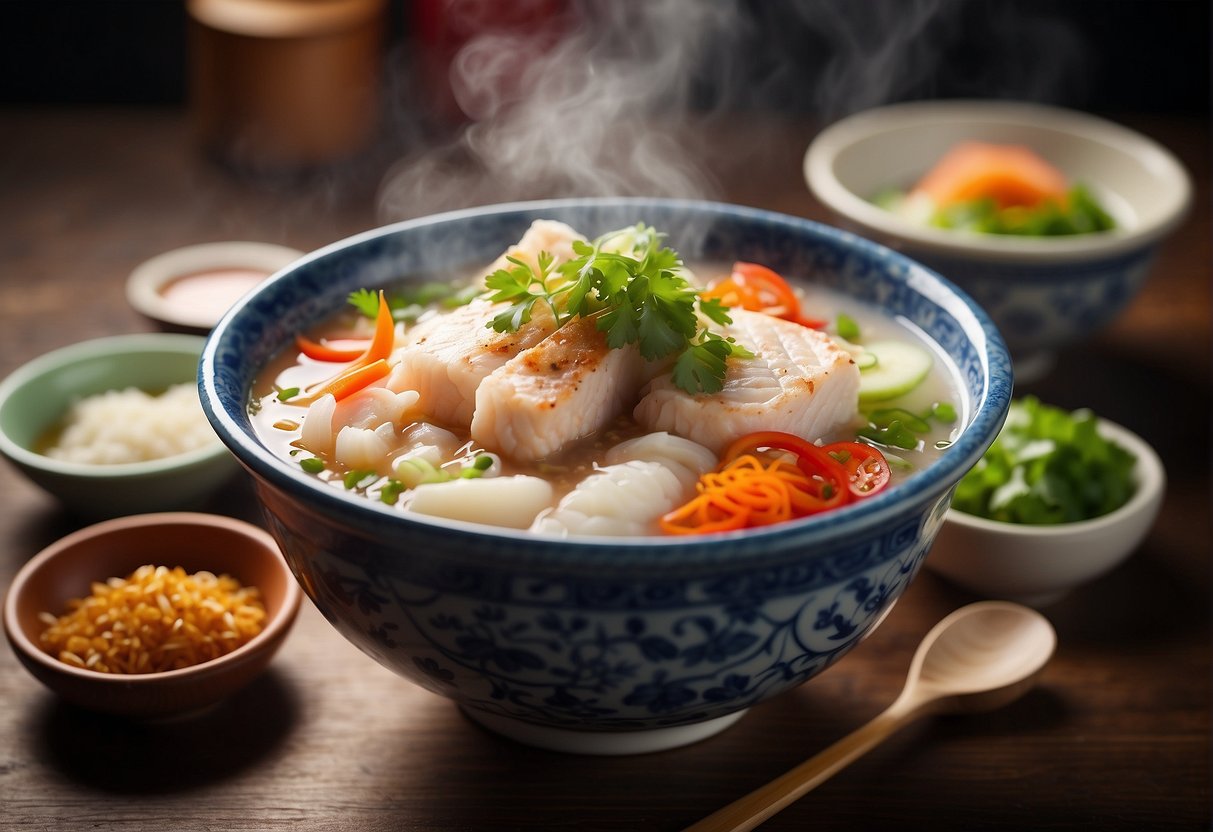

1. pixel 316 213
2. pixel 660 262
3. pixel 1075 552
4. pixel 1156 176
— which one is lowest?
pixel 316 213

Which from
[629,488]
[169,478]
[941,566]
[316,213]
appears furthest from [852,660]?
[316,213]

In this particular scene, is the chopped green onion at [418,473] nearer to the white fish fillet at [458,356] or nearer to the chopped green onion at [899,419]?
the white fish fillet at [458,356]

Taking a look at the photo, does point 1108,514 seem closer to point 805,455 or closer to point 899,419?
point 899,419

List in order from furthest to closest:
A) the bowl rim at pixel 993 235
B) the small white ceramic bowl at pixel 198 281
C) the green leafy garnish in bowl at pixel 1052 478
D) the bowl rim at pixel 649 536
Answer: the small white ceramic bowl at pixel 198 281, the bowl rim at pixel 993 235, the green leafy garnish in bowl at pixel 1052 478, the bowl rim at pixel 649 536

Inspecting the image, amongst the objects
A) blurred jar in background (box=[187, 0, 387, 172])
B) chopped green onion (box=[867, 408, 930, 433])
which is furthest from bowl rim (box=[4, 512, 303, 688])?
blurred jar in background (box=[187, 0, 387, 172])

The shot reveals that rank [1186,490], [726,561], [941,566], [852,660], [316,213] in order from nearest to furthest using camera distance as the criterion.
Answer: [726,561] < [852,660] < [941,566] < [1186,490] < [316,213]

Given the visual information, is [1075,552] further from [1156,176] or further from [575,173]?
[575,173]

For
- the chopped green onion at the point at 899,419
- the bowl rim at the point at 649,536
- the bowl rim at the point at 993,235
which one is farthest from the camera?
the bowl rim at the point at 993,235

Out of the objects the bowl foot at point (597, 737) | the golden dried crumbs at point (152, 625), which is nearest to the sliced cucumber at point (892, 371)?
the bowl foot at point (597, 737)

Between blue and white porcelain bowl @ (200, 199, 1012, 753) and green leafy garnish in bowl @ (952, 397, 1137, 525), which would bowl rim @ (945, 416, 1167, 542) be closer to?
green leafy garnish in bowl @ (952, 397, 1137, 525)
